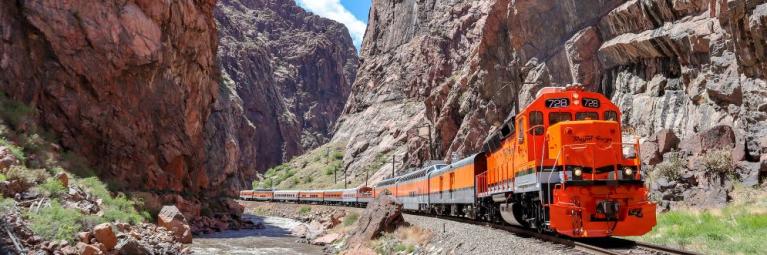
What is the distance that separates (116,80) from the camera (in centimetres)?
3547

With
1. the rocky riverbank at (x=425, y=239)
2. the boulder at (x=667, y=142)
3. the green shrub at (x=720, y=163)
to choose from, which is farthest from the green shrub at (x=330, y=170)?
the green shrub at (x=720, y=163)

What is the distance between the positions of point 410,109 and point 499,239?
89.7 metres

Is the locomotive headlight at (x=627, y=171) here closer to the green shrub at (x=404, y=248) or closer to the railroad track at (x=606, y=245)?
the railroad track at (x=606, y=245)

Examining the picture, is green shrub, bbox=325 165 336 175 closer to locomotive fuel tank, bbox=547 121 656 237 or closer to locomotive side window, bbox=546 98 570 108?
locomotive side window, bbox=546 98 570 108

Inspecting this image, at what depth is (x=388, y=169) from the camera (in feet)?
288

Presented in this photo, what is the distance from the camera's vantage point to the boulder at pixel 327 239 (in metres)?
32.3

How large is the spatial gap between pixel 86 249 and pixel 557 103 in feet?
49.1

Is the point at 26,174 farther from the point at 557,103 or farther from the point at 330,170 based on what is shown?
the point at 330,170

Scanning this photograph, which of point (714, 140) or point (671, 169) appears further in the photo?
point (714, 140)

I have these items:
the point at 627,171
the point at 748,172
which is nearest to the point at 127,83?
the point at 627,171

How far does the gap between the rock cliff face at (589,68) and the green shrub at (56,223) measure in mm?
20353

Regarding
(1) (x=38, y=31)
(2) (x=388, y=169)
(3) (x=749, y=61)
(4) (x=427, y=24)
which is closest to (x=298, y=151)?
(4) (x=427, y=24)

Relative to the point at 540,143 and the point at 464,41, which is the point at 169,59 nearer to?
the point at 540,143

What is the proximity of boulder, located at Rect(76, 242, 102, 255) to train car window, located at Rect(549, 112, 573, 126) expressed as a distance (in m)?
14.6
